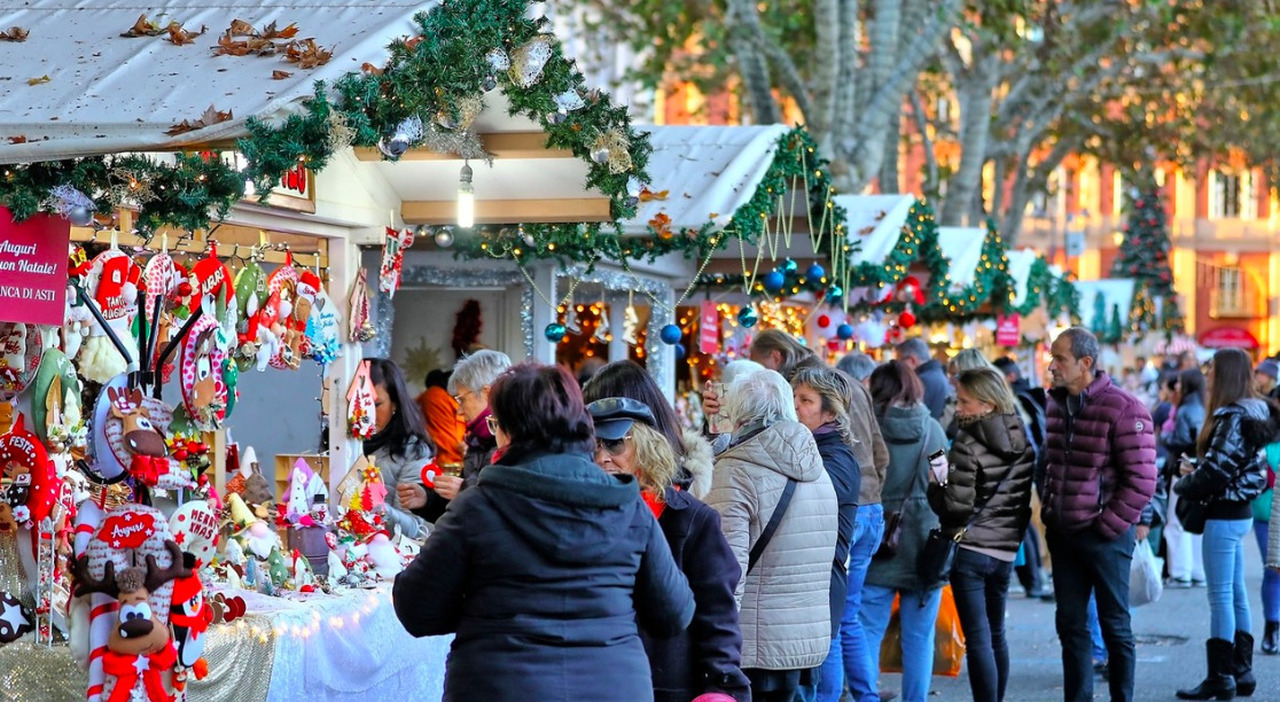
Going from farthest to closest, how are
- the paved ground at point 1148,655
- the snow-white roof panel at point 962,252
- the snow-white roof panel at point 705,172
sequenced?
the snow-white roof panel at point 962,252 → the snow-white roof panel at point 705,172 → the paved ground at point 1148,655

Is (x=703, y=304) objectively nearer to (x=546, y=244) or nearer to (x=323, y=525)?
(x=546, y=244)

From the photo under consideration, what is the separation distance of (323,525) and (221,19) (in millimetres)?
2109

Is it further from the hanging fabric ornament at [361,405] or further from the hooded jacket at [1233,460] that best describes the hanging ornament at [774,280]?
the hanging fabric ornament at [361,405]

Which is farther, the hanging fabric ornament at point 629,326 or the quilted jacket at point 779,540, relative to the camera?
the hanging fabric ornament at point 629,326

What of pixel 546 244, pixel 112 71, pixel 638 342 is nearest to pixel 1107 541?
pixel 546 244

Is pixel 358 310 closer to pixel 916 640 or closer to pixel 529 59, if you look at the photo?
pixel 529 59

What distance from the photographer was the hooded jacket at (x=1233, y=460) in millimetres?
8820

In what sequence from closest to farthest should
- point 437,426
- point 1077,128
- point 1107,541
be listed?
point 1107,541 → point 437,426 → point 1077,128

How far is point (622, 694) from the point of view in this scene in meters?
3.85

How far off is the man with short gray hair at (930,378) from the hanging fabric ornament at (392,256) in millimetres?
4677

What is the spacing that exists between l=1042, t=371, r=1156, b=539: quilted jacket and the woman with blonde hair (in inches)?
54.6

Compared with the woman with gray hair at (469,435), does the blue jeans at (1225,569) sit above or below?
below

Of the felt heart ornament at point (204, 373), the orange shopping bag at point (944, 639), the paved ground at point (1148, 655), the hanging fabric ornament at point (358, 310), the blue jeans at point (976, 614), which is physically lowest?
the paved ground at point (1148, 655)

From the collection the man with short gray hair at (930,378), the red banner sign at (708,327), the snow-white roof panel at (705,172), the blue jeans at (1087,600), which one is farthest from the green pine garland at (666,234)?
the blue jeans at (1087,600)
